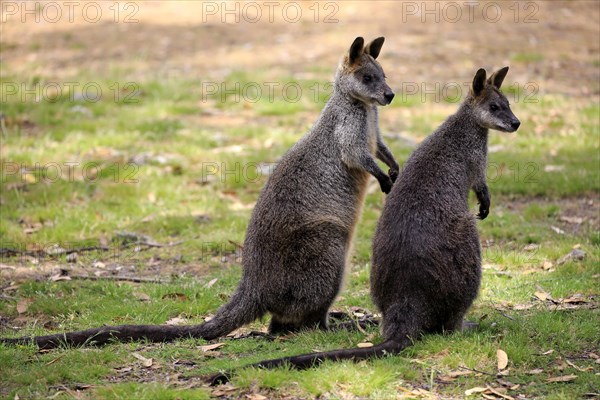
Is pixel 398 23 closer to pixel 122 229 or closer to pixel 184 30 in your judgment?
pixel 184 30

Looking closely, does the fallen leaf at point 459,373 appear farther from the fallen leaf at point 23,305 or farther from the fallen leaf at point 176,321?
the fallen leaf at point 23,305

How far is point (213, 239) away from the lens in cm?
877

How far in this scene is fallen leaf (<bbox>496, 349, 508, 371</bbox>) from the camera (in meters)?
5.53

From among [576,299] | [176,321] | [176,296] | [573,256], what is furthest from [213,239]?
[576,299]

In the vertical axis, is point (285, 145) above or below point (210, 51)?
below

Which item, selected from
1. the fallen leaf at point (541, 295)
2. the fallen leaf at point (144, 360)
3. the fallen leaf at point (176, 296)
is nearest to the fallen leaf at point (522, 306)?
the fallen leaf at point (541, 295)

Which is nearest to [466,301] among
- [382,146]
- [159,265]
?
[382,146]

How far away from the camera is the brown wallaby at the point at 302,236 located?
20.2ft

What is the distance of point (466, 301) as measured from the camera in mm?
5895

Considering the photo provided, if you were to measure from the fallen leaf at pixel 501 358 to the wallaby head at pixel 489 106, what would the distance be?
5.99 ft

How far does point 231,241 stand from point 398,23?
9964 mm

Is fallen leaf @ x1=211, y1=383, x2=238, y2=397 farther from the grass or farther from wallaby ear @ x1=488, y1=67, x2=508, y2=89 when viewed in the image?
wallaby ear @ x1=488, y1=67, x2=508, y2=89

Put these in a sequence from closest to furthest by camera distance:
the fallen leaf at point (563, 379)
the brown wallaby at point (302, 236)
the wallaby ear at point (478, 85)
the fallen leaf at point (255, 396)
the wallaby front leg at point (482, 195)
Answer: the fallen leaf at point (255, 396)
the fallen leaf at point (563, 379)
the brown wallaby at point (302, 236)
the wallaby front leg at point (482, 195)
the wallaby ear at point (478, 85)

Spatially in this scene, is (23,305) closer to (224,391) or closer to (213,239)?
(213,239)
